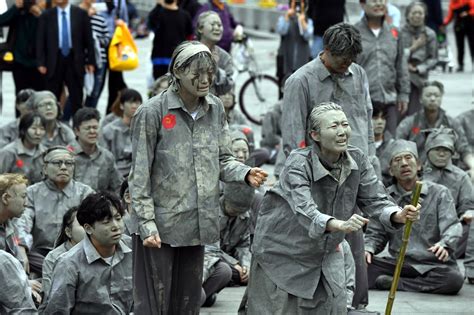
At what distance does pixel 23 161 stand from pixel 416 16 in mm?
5290

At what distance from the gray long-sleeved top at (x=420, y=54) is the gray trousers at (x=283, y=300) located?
26.7 feet

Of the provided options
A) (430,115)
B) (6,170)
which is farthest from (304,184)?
(430,115)

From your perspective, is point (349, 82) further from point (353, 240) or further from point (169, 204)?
point (169, 204)

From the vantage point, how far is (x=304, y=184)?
830 cm

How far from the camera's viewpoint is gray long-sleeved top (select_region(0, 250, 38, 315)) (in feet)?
28.9

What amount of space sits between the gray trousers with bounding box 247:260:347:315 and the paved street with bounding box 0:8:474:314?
206 cm

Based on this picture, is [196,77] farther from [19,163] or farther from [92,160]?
[19,163]

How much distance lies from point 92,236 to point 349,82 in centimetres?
192

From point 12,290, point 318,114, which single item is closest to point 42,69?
point 12,290

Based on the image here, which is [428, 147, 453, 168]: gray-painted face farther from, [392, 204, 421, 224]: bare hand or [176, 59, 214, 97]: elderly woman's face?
[176, 59, 214, 97]: elderly woman's face

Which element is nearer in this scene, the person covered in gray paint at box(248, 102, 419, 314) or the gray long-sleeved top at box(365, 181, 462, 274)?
the person covered in gray paint at box(248, 102, 419, 314)

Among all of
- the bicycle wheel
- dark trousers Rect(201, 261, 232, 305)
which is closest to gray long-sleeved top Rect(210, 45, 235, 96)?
dark trousers Rect(201, 261, 232, 305)

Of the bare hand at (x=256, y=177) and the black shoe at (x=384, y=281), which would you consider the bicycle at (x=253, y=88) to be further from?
the bare hand at (x=256, y=177)

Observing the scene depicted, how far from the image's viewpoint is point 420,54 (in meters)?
16.7
